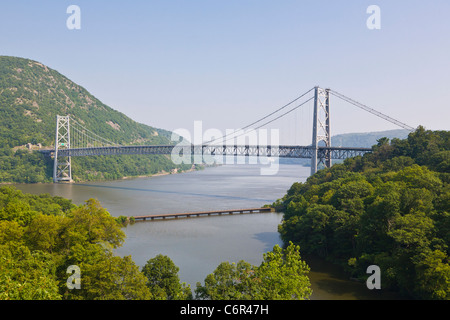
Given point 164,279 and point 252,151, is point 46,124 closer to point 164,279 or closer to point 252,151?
point 252,151

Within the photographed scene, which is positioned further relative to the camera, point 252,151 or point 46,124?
point 46,124

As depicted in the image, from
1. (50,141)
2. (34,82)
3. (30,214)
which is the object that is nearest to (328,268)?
(30,214)

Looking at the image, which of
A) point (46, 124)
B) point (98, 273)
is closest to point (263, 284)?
point (98, 273)

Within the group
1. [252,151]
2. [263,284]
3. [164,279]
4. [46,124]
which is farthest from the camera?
[46,124]

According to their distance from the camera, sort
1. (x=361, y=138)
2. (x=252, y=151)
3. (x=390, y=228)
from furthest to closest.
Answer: (x=361, y=138)
(x=252, y=151)
(x=390, y=228)

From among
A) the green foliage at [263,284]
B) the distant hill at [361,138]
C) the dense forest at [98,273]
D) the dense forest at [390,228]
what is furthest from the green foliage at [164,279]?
the distant hill at [361,138]

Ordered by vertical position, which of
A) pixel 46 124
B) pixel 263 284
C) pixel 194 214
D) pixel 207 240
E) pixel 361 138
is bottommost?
pixel 207 240

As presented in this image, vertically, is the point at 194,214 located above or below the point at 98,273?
below

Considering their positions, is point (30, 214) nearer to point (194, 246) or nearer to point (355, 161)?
point (194, 246)
